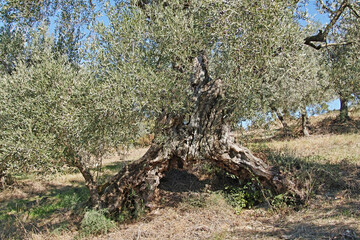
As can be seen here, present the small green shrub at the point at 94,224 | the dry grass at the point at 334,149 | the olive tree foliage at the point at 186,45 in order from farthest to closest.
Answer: the dry grass at the point at 334,149, the small green shrub at the point at 94,224, the olive tree foliage at the point at 186,45

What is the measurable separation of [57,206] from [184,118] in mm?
7317

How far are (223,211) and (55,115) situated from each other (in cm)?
593

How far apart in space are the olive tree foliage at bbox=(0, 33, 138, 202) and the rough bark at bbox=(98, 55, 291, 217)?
1.78 m

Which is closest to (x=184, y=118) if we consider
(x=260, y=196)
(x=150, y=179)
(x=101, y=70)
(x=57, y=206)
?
(x=150, y=179)

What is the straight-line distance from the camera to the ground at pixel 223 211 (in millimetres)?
7258

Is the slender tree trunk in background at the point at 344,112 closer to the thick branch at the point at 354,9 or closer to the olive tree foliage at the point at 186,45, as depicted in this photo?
the thick branch at the point at 354,9

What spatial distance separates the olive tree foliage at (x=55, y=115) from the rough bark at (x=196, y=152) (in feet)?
5.85

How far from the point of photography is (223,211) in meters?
8.97

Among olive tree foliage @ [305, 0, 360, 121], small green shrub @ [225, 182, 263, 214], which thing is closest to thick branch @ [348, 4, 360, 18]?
olive tree foliage @ [305, 0, 360, 121]

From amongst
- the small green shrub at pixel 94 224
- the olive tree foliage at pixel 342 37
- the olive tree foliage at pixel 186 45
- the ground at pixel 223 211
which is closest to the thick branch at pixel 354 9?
the olive tree foliage at pixel 342 37

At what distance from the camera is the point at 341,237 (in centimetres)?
600

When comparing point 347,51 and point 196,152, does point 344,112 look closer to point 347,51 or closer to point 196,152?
point 347,51

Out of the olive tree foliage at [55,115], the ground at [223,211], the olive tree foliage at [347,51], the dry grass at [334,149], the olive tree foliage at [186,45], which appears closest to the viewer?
the olive tree foliage at [55,115]

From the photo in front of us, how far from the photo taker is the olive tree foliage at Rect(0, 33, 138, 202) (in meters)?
6.65
